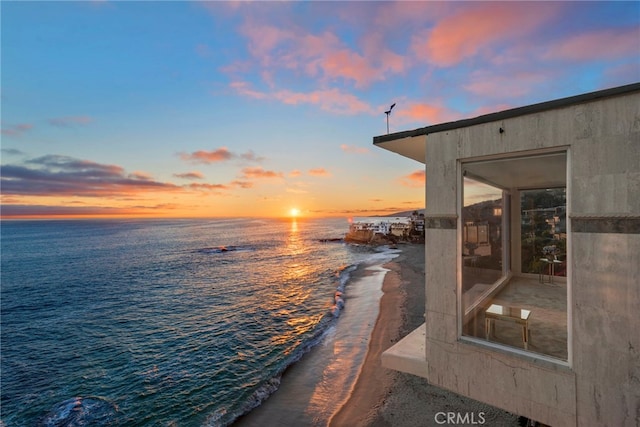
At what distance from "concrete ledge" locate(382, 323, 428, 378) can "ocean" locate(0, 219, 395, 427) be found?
5038 millimetres

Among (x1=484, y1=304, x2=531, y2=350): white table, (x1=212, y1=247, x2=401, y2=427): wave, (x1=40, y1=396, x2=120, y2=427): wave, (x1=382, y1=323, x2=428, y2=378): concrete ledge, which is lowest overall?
(x1=40, y1=396, x2=120, y2=427): wave

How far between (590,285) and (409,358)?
9.44 ft

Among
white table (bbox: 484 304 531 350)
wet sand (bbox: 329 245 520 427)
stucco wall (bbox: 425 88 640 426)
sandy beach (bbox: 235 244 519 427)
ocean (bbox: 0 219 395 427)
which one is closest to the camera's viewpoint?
stucco wall (bbox: 425 88 640 426)

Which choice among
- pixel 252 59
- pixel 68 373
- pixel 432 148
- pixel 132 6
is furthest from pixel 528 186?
pixel 68 373

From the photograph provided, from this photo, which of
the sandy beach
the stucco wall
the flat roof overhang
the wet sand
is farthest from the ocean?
the flat roof overhang

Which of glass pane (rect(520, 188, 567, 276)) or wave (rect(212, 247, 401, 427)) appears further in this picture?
wave (rect(212, 247, 401, 427))

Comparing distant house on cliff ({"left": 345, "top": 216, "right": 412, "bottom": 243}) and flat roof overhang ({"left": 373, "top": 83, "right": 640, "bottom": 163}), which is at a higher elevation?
flat roof overhang ({"left": 373, "top": 83, "right": 640, "bottom": 163})

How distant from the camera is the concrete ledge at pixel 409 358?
4809 millimetres

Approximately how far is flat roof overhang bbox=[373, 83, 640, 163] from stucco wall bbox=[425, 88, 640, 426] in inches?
2.9

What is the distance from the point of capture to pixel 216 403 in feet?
31.5

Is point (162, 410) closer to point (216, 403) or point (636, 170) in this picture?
point (216, 403)

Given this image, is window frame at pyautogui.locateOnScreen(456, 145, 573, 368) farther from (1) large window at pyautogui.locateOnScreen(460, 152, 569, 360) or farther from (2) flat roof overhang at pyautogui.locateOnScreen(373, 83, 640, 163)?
(2) flat roof overhang at pyautogui.locateOnScreen(373, 83, 640, 163)

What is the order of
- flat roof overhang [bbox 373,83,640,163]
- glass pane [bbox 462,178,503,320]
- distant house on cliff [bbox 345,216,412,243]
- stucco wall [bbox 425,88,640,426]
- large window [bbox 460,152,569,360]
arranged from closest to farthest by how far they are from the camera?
stucco wall [bbox 425,88,640,426], flat roof overhang [bbox 373,83,640,163], large window [bbox 460,152,569,360], glass pane [bbox 462,178,503,320], distant house on cliff [bbox 345,216,412,243]

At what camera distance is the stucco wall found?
10.1ft
